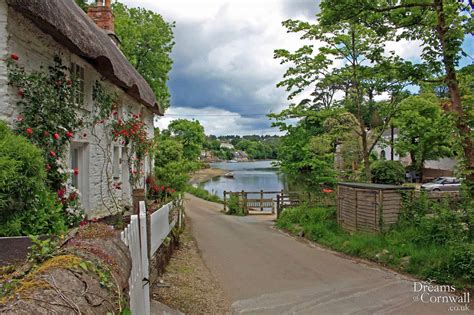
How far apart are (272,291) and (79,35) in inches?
230

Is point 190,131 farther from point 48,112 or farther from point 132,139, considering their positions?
point 48,112

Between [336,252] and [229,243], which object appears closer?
Answer: [336,252]

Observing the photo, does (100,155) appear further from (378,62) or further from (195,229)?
(378,62)

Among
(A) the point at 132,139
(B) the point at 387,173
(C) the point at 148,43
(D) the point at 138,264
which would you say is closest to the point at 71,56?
(A) the point at 132,139

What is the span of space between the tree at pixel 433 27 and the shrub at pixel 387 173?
1479cm

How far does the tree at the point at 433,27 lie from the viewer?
846 centimetres

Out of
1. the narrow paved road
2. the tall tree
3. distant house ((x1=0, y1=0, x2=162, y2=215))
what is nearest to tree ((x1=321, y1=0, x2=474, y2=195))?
the narrow paved road

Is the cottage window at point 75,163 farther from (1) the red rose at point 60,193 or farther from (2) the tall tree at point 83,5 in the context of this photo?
(2) the tall tree at point 83,5

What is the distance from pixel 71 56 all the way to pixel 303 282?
21.4 ft

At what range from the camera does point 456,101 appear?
8.72m

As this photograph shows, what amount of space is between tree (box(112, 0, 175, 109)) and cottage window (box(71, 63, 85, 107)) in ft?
45.0

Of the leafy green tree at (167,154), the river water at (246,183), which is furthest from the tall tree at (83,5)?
the river water at (246,183)

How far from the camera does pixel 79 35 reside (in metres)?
6.06

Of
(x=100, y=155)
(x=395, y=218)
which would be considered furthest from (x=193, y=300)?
(x=395, y=218)
